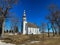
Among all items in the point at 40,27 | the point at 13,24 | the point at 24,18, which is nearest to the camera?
the point at 13,24

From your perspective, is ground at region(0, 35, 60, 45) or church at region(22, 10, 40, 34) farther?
church at region(22, 10, 40, 34)

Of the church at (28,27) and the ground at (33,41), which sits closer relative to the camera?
the ground at (33,41)

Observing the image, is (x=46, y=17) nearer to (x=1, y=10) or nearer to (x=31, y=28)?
(x=1, y=10)

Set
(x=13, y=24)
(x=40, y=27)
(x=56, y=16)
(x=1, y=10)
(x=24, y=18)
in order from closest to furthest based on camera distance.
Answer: (x=1, y=10), (x=56, y=16), (x=13, y=24), (x=24, y=18), (x=40, y=27)

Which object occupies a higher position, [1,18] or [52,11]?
[52,11]

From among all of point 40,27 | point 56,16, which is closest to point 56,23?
point 56,16

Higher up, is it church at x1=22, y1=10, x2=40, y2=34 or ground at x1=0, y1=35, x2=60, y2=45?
Answer: church at x1=22, y1=10, x2=40, y2=34

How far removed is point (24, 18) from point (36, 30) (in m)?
23.7

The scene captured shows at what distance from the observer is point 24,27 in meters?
113

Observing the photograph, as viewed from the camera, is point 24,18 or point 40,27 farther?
point 40,27

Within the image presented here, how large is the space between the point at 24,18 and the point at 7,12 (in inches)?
2586

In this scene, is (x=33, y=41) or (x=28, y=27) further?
(x=28, y=27)

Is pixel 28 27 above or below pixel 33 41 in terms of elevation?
above

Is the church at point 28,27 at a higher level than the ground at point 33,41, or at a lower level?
higher
